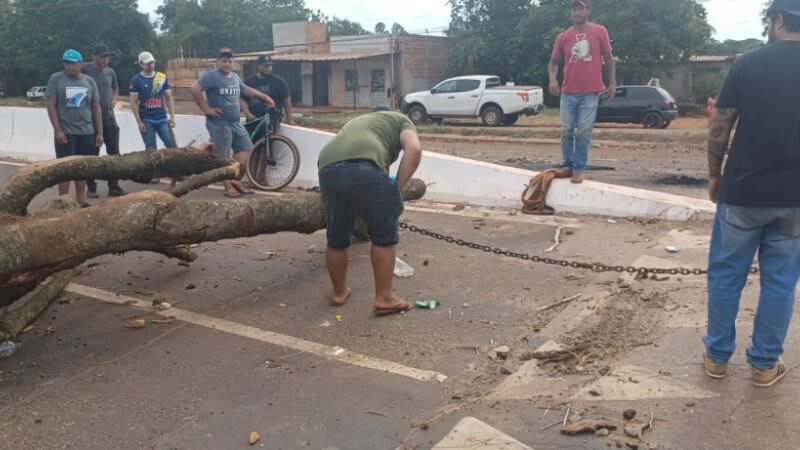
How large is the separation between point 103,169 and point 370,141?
208 centimetres

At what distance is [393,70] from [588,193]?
31.2 meters

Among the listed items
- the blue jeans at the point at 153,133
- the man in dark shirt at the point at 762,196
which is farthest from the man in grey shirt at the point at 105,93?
the man in dark shirt at the point at 762,196

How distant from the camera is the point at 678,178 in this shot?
387 inches

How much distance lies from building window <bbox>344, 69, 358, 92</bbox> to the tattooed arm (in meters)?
36.4

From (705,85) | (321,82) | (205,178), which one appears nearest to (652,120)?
(705,85)

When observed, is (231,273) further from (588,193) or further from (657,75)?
(657,75)

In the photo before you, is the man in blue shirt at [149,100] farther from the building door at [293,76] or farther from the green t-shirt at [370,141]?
the building door at [293,76]

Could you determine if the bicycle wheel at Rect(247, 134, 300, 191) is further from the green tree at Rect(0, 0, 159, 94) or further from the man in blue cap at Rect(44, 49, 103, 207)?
the green tree at Rect(0, 0, 159, 94)

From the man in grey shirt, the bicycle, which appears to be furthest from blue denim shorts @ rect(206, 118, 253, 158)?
the man in grey shirt

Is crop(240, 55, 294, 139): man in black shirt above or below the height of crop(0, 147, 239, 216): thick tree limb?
above

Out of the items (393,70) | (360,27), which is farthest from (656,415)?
(360,27)

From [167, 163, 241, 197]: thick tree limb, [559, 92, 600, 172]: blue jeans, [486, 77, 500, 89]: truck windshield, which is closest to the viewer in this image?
[167, 163, 241, 197]: thick tree limb

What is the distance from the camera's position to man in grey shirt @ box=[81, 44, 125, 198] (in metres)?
8.83

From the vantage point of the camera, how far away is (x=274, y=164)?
9.79 metres
